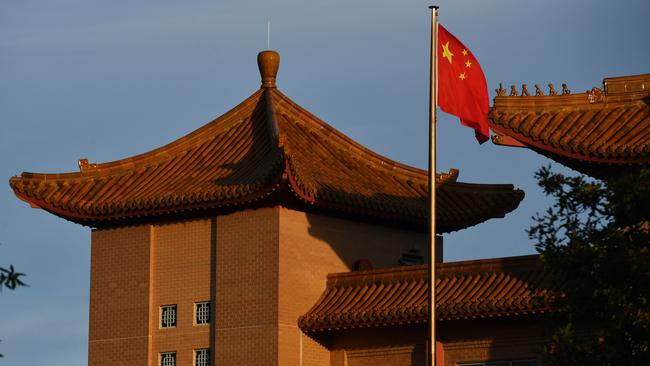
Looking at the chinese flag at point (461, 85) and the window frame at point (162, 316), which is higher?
the chinese flag at point (461, 85)

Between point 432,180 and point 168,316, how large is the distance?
8.64m

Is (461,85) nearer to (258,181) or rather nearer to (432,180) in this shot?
(432,180)

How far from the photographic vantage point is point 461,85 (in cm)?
2383

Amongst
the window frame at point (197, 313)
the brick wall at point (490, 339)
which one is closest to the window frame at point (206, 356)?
the window frame at point (197, 313)

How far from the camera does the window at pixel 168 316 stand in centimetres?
2931

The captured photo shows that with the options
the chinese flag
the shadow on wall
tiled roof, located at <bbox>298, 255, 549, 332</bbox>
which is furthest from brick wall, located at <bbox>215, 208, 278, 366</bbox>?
the chinese flag

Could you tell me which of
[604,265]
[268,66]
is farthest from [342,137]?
[604,265]

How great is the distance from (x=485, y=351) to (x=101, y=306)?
739 cm

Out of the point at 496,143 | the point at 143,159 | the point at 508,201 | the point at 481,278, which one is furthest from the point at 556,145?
the point at 143,159

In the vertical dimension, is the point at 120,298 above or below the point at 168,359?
above

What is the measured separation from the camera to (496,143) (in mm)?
26016

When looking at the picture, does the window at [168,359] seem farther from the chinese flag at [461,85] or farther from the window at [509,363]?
the chinese flag at [461,85]

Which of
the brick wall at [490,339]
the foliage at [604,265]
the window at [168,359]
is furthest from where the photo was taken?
the window at [168,359]

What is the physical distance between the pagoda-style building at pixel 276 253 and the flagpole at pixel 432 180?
412 cm
